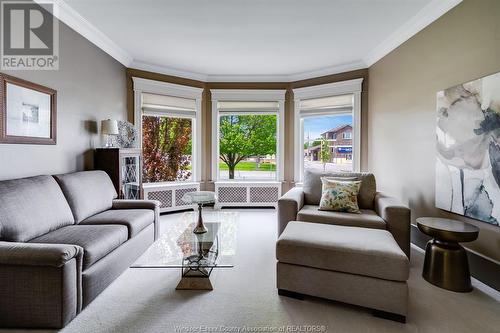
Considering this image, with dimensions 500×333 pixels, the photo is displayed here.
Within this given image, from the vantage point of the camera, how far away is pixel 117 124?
3.55 meters

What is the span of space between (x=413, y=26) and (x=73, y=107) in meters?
4.25

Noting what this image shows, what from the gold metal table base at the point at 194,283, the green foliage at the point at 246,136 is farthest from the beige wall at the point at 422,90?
the gold metal table base at the point at 194,283

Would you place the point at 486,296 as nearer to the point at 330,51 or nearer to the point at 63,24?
the point at 330,51

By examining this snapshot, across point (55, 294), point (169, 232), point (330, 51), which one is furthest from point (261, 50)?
point (55, 294)

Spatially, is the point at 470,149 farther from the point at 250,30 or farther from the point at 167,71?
the point at 167,71

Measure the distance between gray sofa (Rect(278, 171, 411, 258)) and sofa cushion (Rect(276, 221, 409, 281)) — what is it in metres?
0.51

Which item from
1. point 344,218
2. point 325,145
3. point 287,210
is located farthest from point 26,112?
point 325,145

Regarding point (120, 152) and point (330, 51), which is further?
point (330, 51)

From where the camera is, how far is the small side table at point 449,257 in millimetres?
2059

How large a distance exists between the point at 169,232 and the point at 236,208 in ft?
8.25

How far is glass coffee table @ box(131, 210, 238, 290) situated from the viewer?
200 centimetres

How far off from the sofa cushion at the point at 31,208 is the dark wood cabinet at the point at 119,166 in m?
0.93

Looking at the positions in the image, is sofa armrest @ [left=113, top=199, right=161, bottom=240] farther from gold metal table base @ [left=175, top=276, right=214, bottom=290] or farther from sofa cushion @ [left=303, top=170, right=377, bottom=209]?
sofa cushion @ [left=303, top=170, right=377, bottom=209]

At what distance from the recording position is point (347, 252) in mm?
1828
